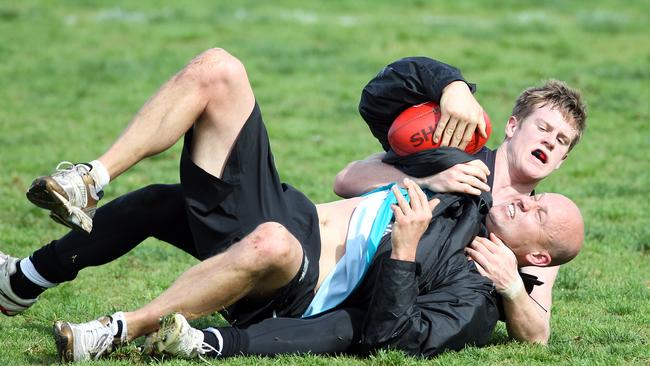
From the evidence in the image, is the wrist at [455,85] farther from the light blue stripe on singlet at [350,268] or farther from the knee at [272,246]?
the knee at [272,246]

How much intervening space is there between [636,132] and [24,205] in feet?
22.3

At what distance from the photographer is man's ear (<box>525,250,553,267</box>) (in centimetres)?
598

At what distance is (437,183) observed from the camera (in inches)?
233

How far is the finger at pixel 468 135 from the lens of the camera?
589cm

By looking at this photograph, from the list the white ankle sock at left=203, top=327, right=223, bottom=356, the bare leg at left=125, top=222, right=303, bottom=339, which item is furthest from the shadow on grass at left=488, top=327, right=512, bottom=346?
the white ankle sock at left=203, top=327, right=223, bottom=356

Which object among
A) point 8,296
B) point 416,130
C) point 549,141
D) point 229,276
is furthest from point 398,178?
point 8,296

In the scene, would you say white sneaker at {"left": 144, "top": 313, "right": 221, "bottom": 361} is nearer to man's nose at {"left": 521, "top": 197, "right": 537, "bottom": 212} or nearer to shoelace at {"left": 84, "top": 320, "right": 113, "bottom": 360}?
shoelace at {"left": 84, "top": 320, "right": 113, "bottom": 360}

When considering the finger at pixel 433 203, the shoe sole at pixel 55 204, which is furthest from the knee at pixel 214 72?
the finger at pixel 433 203

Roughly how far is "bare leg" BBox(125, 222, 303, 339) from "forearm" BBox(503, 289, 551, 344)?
1223 millimetres

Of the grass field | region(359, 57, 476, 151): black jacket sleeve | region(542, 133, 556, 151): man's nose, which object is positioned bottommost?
the grass field

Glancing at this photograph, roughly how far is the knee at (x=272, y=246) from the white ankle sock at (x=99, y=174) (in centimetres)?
78

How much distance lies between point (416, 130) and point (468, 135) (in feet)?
0.95

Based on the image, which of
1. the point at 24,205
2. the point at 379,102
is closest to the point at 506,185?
the point at 379,102

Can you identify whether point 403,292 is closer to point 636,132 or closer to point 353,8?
point 636,132
